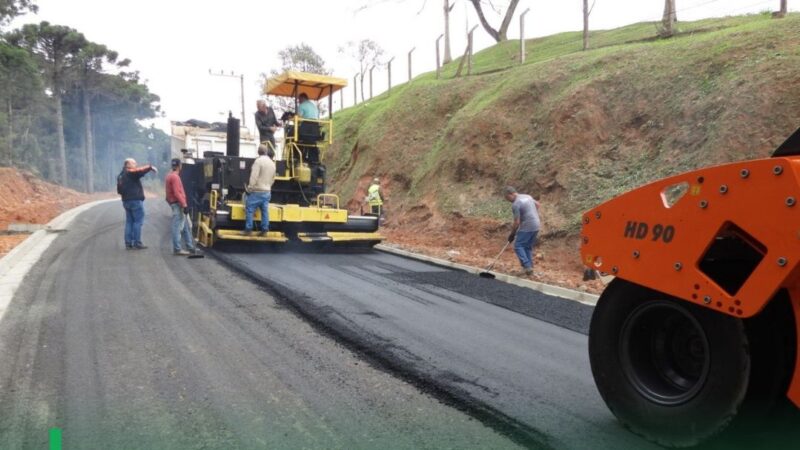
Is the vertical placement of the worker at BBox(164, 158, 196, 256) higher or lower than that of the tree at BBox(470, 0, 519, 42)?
lower

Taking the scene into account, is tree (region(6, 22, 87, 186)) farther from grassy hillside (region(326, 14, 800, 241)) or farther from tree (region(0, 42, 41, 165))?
grassy hillside (region(326, 14, 800, 241))

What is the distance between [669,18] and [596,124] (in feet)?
15.7

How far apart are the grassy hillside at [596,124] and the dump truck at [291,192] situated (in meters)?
3.24

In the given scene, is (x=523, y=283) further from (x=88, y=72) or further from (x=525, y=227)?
(x=88, y=72)

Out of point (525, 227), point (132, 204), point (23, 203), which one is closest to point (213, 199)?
point (132, 204)

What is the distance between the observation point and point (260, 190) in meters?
10.2

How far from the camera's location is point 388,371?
4.38m

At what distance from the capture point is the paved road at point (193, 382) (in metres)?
3.27

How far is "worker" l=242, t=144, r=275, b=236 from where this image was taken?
1012cm

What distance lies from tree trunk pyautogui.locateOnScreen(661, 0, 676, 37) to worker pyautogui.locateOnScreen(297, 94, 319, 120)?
9153 millimetres

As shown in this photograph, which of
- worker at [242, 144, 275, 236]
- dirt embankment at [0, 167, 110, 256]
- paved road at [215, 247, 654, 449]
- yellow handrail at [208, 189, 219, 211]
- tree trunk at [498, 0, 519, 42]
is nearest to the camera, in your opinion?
paved road at [215, 247, 654, 449]

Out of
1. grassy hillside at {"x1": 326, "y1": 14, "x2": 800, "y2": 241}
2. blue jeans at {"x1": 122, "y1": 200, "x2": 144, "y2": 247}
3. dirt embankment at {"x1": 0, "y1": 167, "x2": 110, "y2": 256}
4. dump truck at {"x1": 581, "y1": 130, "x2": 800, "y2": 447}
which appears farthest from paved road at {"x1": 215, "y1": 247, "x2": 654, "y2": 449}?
dirt embankment at {"x1": 0, "y1": 167, "x2": 110, "y2": 256}

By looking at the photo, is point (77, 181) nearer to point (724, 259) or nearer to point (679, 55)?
point (679, 55)

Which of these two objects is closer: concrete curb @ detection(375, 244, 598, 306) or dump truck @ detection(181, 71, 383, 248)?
concrete curb @ detection(375, 244, 598, 306)
